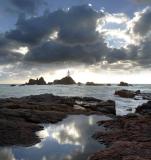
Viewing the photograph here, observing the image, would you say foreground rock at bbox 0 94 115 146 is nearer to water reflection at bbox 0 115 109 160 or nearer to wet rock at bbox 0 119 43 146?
wet rock at bbox 0 119 43 146

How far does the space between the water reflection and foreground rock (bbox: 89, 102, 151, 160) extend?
106 cm

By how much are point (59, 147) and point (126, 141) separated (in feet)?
17.4

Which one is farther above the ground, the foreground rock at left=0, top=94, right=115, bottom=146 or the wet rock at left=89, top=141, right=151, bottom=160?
the foreground rock at left=0, top=94, right=115, bottom=146

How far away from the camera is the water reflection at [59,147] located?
18.8 metres

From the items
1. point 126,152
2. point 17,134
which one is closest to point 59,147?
point 126,152

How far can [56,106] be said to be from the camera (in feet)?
154

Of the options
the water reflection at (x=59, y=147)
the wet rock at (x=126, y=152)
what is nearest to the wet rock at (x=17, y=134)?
the water reflection at (x=59, y=147)

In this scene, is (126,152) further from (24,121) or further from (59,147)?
(24,121)

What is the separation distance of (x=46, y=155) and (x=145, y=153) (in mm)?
6429

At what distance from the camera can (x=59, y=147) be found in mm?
21172

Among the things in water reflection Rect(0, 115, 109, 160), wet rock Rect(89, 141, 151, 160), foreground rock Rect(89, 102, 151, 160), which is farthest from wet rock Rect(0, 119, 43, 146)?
wet rock Rect(89, 141, 151, 160)

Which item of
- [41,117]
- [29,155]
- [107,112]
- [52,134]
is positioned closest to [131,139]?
[52,134]

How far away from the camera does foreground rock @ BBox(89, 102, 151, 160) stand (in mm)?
18688

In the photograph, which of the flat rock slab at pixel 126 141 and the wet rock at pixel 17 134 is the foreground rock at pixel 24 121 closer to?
the wet rock at pixel 17 134
